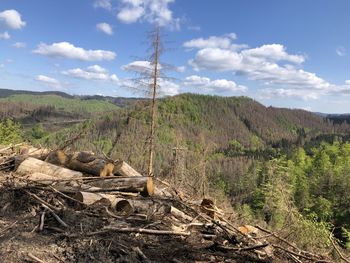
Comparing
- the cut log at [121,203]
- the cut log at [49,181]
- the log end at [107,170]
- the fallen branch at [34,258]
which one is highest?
the log end at [107,170]

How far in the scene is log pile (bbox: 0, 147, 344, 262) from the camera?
5957 mm

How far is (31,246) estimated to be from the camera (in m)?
5.45

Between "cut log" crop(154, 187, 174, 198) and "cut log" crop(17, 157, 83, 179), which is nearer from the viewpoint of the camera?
"cut log" crop(154, 187, 174, 198)

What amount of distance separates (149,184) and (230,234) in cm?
230

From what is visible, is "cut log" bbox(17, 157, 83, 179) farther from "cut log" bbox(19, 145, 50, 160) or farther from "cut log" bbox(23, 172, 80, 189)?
"cut log" bbox(19, 145, 50, 160)

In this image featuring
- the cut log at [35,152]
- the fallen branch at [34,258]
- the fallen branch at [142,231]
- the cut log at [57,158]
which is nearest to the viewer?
the fallen branch at [34,258]

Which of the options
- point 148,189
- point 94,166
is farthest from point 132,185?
point 94,166

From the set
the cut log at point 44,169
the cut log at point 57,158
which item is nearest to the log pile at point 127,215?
the cut log at point 44,169

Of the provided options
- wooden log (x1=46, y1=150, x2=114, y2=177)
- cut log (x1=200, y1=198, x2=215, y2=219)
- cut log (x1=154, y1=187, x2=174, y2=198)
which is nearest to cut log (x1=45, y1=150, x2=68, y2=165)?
wooden log (x1=46, y1=150, x2=114, y2=177)

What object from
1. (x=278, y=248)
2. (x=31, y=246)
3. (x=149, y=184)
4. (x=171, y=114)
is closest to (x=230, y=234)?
(x=278, y=248)

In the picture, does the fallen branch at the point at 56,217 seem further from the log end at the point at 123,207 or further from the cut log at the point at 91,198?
the log end at the point at 123,207

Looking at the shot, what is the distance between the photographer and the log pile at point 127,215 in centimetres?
596

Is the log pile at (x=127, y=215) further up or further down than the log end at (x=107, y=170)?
further down

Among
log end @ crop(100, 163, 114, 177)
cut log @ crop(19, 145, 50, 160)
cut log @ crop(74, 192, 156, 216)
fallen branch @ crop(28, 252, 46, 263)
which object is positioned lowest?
fallen branch @ crop(28, 252, 46, 263)
